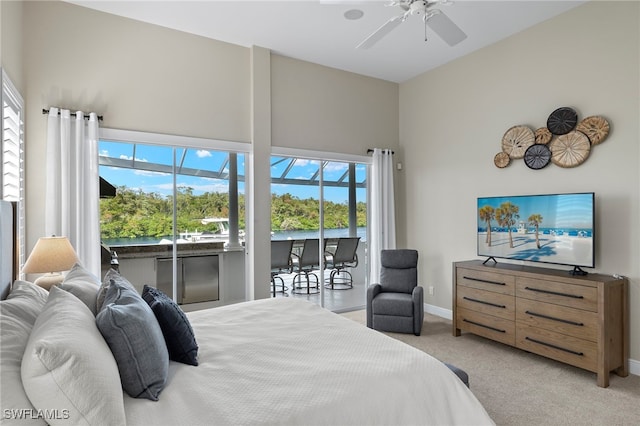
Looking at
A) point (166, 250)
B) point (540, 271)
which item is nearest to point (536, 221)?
point (540, 271)

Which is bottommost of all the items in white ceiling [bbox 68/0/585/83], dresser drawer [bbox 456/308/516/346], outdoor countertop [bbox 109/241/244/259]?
dresser drawer [bbox 456/308/516/346]

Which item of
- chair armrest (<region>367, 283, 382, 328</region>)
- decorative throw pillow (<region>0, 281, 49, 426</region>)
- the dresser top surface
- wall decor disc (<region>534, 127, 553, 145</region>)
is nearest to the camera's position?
decorative throw pillow (<region>0, 281, 49, 426</region>)

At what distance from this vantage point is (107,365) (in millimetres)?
1260

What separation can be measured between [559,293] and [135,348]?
3.31 meters

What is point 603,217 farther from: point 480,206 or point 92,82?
point 92,82

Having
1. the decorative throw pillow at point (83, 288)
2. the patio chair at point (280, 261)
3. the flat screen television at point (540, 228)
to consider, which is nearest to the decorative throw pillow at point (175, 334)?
the decorative throw pillow at point (83, 288)

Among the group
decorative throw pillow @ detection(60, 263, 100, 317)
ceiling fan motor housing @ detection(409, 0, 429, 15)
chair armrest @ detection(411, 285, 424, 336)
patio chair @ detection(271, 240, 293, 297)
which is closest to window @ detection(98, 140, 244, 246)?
patio chair @ detection(271, 240, 293, 297)

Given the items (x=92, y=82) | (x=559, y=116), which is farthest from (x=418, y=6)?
(x=92, y=82)

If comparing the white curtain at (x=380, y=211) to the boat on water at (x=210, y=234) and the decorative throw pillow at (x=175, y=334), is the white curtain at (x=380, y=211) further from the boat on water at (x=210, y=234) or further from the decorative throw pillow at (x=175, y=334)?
the decorative throw pillow at (x=175, y=334)

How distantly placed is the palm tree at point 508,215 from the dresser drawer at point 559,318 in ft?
2.36

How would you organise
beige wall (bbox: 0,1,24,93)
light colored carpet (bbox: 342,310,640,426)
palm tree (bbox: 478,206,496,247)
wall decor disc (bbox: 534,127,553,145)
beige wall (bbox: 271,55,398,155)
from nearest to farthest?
light colored carpet (bbox: 342,310,640,426)
beige wall (bbox: 0,1,24,93)
wall decor disc (bbox: 534,127,553,145)
palm tree (bbox: 478,206,496,247)
beige wall (bbox: 271,55,398,155)

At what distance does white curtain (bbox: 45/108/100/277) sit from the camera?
3.28 meters

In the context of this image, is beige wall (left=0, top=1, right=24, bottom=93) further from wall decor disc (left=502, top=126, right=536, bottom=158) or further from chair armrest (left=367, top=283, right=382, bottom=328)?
wall decor disc (left=502, top=126, right=536, bottom=158)

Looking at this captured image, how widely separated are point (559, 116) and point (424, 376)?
10.6 feet
